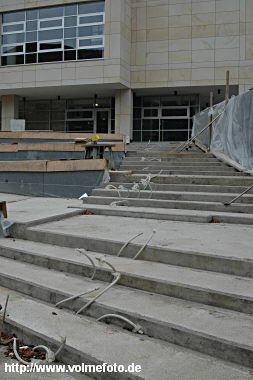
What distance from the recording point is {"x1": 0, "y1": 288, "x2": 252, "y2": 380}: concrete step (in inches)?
105

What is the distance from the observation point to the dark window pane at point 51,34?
79.6 ft

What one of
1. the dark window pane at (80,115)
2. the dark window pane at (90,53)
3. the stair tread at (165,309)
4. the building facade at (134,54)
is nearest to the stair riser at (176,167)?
the stair tread at (165,309)

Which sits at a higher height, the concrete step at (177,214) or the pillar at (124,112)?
the pillar at (124,112)

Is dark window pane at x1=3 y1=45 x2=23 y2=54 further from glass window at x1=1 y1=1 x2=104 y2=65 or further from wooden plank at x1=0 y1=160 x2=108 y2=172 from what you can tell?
wooden plank at x1=0 y1=160 x2=108 y2=172

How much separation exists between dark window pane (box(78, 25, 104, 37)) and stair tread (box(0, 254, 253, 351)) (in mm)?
21654

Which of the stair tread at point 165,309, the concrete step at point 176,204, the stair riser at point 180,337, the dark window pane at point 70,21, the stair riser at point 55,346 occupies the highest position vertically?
the dark window pane at point 70,21

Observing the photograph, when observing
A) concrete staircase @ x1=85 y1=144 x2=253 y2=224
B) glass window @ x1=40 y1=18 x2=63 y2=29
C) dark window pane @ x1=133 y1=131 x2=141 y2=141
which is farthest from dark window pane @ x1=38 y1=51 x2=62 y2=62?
concrete staircase @ x1=85 y1=144 x2=253 y2=224

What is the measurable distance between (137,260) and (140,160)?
760cm

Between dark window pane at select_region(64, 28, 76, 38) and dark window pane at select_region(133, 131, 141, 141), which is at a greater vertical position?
dark window pane at select_region(64, 28, 76, 38)

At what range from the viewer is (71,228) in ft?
19.1

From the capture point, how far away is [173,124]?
26.3 meters

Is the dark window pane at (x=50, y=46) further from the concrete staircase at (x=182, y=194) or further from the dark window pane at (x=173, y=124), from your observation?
the concrete staircase at (x=182, y=194)

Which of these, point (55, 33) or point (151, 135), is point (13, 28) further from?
point (151, 135)

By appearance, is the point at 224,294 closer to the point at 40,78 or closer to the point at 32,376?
the point at 32,376
